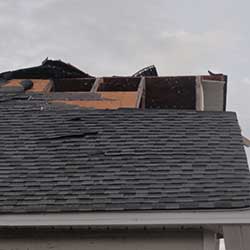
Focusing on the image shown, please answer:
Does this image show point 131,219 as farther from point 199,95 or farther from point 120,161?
point 199,95

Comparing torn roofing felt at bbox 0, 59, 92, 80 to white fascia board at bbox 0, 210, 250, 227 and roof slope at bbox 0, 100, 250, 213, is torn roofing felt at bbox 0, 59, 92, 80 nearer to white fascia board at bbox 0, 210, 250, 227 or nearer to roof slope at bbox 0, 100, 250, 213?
roof slope at bbox 0, 100, 250, 213

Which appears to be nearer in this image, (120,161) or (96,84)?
(120,161)

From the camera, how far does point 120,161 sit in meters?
6.12

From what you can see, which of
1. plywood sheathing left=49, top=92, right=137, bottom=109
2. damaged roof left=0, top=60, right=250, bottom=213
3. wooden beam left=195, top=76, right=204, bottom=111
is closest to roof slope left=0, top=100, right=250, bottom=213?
damaged roof left=0, top=60, right=250, bottom=213

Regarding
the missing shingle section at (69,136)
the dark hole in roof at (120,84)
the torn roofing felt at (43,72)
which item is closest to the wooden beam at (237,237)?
the missing shingle section at (69,136)

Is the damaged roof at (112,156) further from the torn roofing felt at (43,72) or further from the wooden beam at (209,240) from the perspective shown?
the torn roofing felt at (43,72)

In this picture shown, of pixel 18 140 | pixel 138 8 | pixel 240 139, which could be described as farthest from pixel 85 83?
pixel 240 139

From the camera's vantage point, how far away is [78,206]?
17.6 ft

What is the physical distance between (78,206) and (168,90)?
174 inches

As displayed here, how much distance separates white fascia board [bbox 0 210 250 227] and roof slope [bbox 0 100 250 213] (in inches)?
2.9

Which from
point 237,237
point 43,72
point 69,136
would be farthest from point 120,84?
point 237,237

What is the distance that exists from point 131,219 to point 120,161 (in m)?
1.02

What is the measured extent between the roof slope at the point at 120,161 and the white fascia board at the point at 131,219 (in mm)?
75

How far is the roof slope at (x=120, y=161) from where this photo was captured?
546cm
